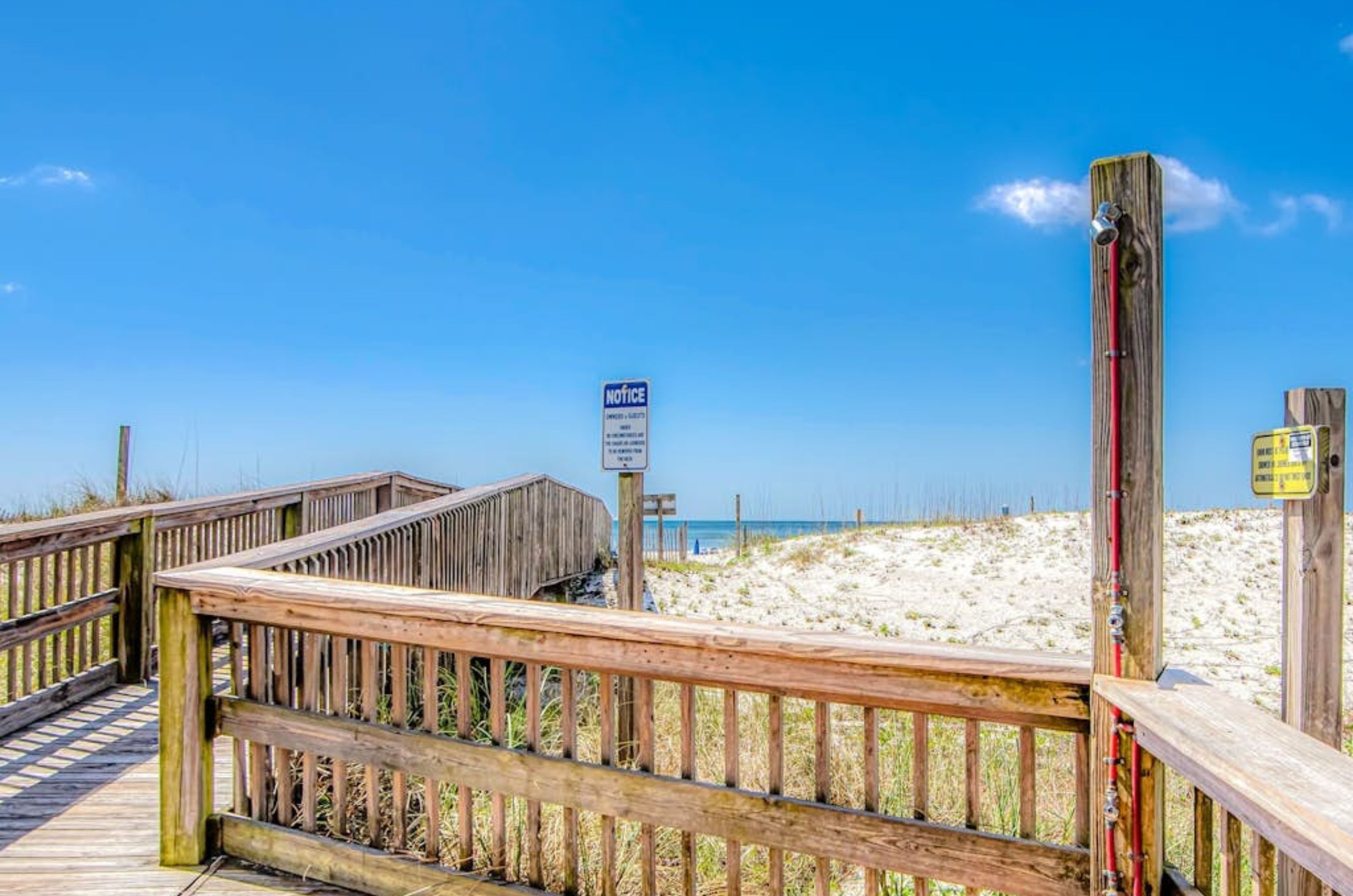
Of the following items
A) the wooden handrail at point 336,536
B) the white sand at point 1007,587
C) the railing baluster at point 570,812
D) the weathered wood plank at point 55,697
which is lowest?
the white sand at point 1007,587

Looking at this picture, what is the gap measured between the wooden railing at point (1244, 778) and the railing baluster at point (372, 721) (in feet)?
7.40

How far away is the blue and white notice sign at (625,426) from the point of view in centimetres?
559

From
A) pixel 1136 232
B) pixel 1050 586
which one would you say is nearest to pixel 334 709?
pixel 1136 232

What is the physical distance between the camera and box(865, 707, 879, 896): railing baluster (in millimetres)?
2115

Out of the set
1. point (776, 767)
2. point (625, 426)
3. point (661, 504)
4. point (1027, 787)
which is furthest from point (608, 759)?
point (661, 504)

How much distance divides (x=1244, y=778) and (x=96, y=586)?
5916 mm

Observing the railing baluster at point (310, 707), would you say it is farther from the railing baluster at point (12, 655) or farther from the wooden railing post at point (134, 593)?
the wooden railing post at point (134, 593)

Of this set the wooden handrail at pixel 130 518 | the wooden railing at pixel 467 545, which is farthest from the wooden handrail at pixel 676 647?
the wooden handrail at pixel 130 518

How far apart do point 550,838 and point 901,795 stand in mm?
1951

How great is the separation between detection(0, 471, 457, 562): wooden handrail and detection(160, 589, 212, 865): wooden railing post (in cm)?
206

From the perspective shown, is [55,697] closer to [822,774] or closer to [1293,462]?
[822,774]

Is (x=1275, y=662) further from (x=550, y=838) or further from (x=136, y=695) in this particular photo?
(x=136, y=695)

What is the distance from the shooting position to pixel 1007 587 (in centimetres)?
1148

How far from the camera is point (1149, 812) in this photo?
184 cm
